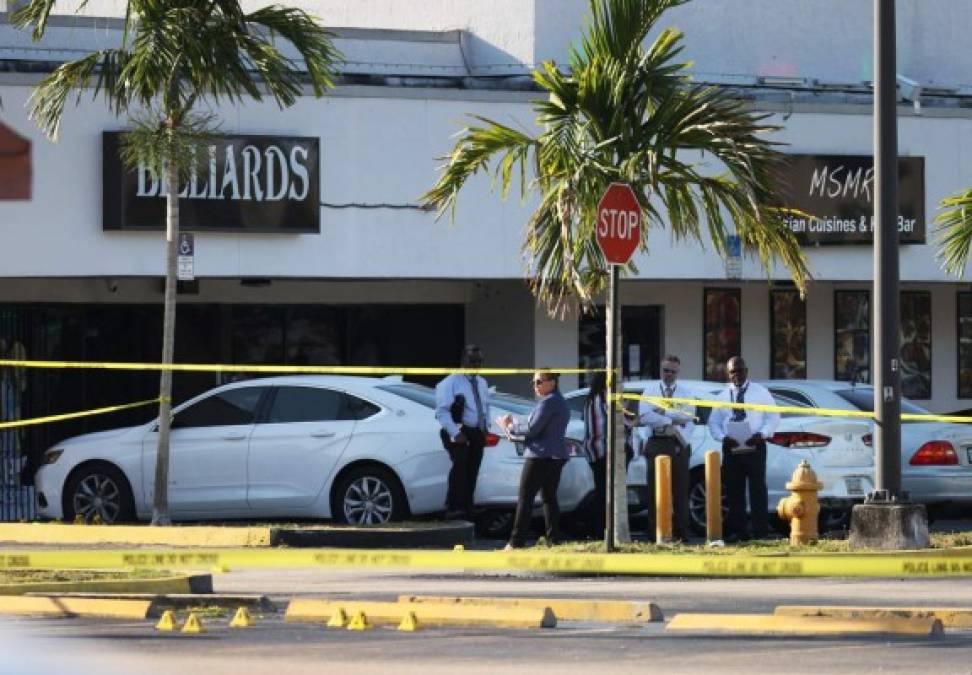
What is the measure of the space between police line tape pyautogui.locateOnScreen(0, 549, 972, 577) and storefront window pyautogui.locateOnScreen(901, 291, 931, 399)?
14.5 meters

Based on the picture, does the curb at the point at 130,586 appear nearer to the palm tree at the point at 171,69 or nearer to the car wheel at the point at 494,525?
the palm tree at the point at 171,69

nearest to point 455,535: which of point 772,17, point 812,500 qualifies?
point 812,500

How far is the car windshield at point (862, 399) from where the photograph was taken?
19684 mm

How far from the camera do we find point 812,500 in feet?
55.2

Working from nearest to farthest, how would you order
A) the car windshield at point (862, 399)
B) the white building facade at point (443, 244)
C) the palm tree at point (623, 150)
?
the palm tree at point (623, 150) → the car windshield at point (862, 399) → the white building facade at point (443, 244)

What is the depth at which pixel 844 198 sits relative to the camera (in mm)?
26156

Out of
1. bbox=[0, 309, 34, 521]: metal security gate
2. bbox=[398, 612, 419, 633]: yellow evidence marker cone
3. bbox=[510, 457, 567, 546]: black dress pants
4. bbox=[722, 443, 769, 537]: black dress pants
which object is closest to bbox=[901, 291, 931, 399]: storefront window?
bbox=[722, 443, 769, 537]: black dress pants


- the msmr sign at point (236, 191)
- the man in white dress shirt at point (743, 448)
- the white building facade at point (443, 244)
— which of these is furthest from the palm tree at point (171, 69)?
the man in white dress shirt at point (743, 448)

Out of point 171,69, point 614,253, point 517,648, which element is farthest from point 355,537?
point 517,648

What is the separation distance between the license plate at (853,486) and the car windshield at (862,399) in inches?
49.1

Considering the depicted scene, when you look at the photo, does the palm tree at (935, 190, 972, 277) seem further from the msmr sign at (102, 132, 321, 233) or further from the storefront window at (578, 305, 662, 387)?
the msmr sign at (102, 132, 321, 233)

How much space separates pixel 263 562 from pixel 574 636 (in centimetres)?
244

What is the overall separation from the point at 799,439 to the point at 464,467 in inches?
122

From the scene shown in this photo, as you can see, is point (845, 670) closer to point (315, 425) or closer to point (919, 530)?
point (919, 530)
